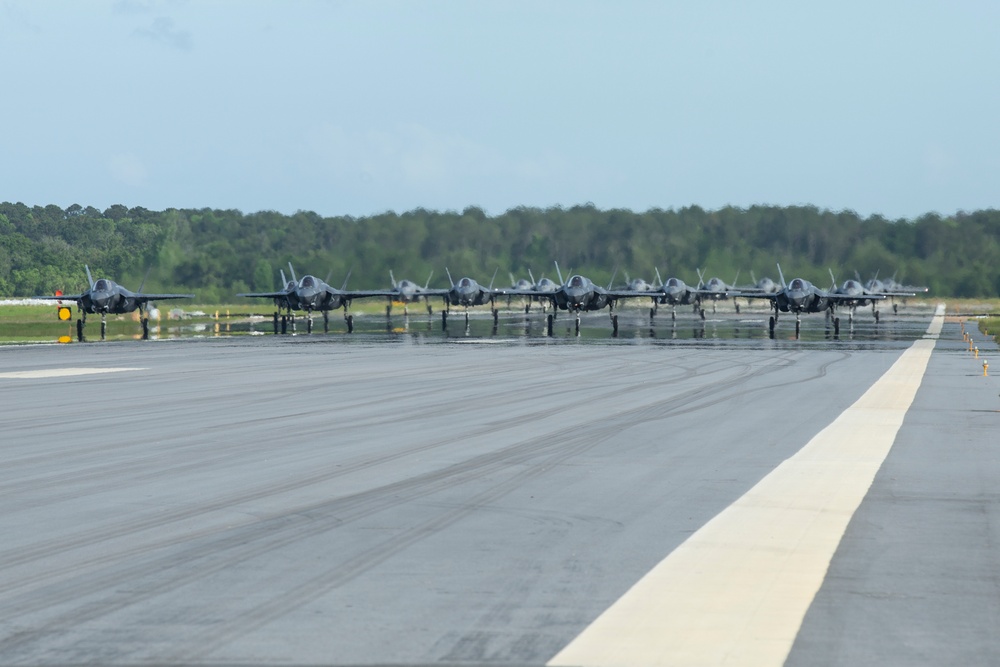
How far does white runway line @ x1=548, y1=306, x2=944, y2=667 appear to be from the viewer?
650cm

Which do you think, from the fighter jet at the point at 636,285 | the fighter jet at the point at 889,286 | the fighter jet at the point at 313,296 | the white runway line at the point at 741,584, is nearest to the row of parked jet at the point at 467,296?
the fighter jet at the point at 313,296

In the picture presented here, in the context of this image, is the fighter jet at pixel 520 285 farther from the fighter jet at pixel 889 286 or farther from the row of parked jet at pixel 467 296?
the fighter jet at pixel 889 286

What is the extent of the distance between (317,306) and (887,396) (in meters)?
49.5

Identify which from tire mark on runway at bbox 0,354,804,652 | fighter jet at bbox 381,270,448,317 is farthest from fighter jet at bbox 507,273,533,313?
tire mark on runway at bbox 0,354,804,652

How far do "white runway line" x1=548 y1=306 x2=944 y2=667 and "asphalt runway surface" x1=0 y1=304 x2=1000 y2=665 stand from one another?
14cm

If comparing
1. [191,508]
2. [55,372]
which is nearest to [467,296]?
[55,372]

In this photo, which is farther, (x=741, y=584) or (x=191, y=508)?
(x=191, y=508)

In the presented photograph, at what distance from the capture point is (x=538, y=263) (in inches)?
4104

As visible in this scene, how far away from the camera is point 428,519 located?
1052cm

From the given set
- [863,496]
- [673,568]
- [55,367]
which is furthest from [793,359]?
[673,568]

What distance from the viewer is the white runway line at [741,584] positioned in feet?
21.3

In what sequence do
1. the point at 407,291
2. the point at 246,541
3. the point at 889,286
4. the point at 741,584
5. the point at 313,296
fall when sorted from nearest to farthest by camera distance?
the point at 741,584
the point at 246,541
the point at 313,296
the point at 407,291
the point at 889,286

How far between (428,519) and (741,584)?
3.27m

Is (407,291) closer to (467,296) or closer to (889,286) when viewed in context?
(467,296)
